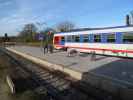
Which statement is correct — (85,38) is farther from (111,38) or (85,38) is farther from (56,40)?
(56,40)

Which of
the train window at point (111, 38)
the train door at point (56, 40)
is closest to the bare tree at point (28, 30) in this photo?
the train door at point (56, 40)

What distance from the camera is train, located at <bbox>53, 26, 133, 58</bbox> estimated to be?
18.4 m

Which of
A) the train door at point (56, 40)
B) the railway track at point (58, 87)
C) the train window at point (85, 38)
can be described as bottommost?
the railway track at point (58, 87)

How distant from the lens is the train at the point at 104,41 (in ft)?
60.2

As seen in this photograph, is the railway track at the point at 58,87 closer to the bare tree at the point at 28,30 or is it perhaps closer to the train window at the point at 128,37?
the train window at the point at 128,37

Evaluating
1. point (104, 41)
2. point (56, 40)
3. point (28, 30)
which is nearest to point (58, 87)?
point (104, 41)

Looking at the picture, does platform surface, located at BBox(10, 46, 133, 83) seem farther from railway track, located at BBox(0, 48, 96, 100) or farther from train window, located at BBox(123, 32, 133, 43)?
train window, located at BBox(123, 32, 133, 43)

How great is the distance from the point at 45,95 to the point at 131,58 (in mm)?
10861

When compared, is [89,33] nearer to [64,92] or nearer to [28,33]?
[64,92]

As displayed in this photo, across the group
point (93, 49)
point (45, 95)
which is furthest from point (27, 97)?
point (93, 49)

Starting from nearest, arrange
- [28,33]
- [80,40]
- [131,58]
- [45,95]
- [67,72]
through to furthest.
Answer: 1. [45,95]
2. [67,72]
3. [131,58]
4. [80,40]
5. [28,33]

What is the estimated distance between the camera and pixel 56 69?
16391 millimetres

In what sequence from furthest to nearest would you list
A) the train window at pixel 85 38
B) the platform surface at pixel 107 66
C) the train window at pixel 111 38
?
the train window at pixel 85 38, the train window at pixel 111 38, the platform surface at pixel 107 66

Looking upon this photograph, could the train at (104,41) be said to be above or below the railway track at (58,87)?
above
